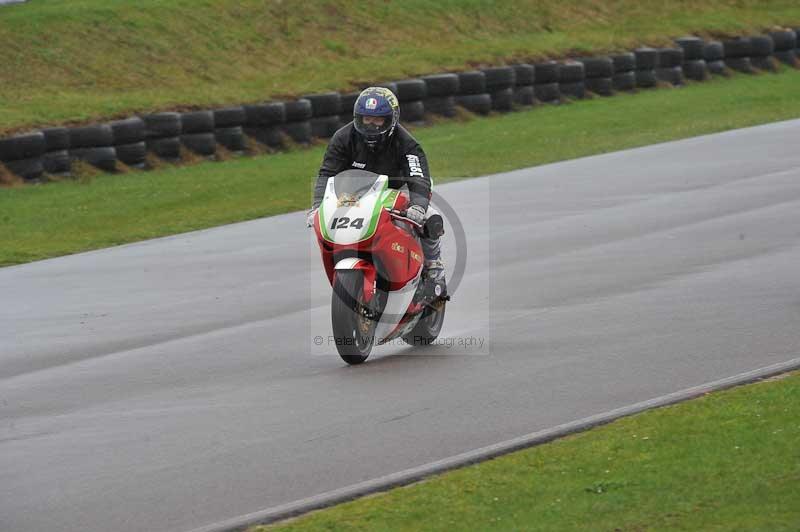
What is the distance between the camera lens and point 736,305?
32.5ft

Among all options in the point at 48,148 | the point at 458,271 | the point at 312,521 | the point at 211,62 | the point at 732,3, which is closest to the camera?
the point at 312,521

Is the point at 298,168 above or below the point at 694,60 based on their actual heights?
above

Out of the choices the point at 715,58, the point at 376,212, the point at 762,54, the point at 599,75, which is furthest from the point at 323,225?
the point at 762,54

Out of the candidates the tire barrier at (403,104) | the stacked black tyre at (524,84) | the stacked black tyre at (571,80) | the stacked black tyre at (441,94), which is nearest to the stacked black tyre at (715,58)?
the tire barrier at (403,104)

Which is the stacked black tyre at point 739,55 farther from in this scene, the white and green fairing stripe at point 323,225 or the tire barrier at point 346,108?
the white and green fairing stripe at point 323,225

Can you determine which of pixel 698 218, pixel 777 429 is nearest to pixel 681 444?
pixel 777 429

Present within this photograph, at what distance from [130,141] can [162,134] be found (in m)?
0.61

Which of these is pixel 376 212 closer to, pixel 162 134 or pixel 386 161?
pixel 386 161

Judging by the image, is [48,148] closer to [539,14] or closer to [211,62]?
[211,62]

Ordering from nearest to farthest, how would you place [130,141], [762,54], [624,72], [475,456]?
[475,456], [130,141], [624,72], [762,54]

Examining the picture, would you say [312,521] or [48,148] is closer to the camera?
[312,521]

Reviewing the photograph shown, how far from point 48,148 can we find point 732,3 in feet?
71.5

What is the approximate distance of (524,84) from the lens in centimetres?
2561

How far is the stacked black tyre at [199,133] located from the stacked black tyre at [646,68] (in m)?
9.62
